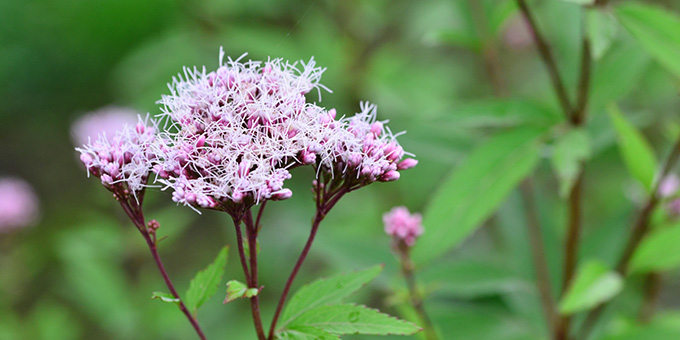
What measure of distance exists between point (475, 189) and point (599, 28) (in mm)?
377

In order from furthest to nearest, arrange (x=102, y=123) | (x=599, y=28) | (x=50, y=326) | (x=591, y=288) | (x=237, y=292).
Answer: (x=102, y=123)
(x=50, y=326)
(x=591, y=288)
(x=599, y=28)
(x=237, y=292)

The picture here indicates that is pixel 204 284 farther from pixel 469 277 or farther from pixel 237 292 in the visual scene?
pixel 469 277

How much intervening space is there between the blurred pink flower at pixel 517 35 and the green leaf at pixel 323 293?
2284mm

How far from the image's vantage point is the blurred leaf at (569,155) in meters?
1.13

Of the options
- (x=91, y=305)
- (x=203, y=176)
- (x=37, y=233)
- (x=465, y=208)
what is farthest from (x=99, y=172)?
(x=37, y=233)

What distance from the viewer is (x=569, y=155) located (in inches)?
46.2

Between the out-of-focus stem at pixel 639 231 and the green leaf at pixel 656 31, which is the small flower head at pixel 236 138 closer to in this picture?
the green leaf at pixel 656 31

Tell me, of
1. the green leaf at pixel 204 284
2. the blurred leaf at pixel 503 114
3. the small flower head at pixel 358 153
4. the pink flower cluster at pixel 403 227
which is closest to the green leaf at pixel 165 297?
the green leaf at pixel 204 284

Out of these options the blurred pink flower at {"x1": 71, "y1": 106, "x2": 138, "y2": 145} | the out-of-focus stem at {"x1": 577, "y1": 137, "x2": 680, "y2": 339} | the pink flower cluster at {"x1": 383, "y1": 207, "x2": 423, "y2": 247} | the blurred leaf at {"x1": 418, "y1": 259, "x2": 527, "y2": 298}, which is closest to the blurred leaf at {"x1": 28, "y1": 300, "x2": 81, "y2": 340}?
the blurred pink flower at {"x1": 71, "y1": 106, "x2": 138, "y2": 145}

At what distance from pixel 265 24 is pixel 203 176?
97.0 inches

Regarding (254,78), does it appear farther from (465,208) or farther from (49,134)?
(49,134)

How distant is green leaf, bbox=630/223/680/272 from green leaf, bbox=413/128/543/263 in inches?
12.8

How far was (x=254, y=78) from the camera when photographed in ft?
2.72

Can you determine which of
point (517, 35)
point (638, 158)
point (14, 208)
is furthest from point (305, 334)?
point (517, 35)
